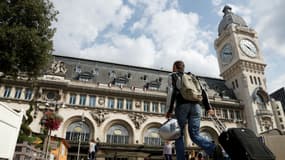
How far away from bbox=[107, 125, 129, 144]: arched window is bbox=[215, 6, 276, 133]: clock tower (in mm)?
21921

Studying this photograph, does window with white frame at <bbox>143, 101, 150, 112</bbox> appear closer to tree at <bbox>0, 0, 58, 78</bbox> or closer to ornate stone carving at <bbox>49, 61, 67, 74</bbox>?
ornate stone carving at <bbox>49, 61, 67, 74</bbox>

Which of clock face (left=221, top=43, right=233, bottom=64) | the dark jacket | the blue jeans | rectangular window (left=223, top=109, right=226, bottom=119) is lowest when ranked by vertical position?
the blue jeans

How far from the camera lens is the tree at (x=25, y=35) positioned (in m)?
12.9

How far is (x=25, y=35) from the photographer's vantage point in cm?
1312

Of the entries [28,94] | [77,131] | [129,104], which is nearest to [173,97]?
[77,131]

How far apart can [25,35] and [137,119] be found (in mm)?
20383

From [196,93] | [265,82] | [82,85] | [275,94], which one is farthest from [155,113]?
[275,94]

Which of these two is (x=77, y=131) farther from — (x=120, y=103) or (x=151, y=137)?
(x=151, y=137)

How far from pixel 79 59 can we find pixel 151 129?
18.3m

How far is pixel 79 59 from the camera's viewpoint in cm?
3700

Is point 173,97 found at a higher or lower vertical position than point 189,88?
lower

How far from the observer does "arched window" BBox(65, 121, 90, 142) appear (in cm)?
2708

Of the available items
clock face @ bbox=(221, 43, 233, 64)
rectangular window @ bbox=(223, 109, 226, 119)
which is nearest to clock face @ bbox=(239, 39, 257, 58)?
clock face @ bbox=(221, 43, 233, 64)

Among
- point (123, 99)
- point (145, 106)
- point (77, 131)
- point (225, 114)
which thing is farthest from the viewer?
point (225, 114)
